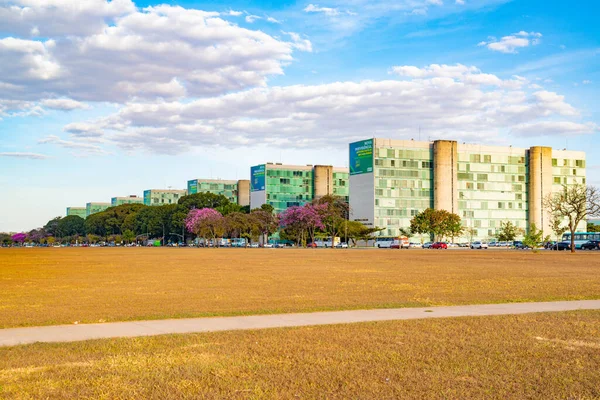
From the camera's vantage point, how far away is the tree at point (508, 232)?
153m

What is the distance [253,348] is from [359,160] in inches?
6040

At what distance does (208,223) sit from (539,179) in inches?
3545

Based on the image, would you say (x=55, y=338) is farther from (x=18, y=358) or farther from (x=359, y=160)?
(x=359, y=160)

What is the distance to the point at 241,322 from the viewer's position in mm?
15266

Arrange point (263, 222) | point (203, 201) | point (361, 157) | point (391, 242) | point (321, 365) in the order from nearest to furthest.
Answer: point (321, 365) → point (391, 242) → point (263, 222) → point (361, 157) → point (203, 201)

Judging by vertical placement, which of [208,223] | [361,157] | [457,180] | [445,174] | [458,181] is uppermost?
[361,157]

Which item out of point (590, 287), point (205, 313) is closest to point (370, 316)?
point (205, 313)

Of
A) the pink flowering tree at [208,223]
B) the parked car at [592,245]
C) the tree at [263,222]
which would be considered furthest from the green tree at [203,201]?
the parked car at [592,245]

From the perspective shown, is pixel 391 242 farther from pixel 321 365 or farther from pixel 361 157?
pixel 321 365

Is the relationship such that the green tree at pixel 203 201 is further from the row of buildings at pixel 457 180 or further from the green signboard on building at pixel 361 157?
the green signboard on building at pixel 361 157

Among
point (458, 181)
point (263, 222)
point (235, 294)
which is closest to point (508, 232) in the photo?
point (458, 181)

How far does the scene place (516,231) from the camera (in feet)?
538

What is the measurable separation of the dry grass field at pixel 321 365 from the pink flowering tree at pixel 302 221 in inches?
5098

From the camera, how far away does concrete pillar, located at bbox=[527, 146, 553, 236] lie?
16938cm
